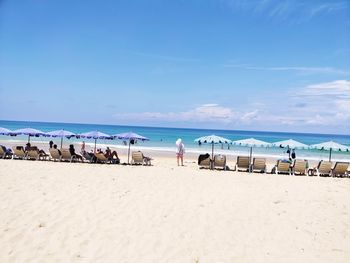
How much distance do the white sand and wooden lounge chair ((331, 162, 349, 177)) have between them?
472 centimetres

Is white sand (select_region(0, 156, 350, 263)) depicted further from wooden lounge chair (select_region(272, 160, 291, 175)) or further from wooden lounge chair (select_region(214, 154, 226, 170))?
wooden lounge chair (select_region(214, 154, 226, 170))

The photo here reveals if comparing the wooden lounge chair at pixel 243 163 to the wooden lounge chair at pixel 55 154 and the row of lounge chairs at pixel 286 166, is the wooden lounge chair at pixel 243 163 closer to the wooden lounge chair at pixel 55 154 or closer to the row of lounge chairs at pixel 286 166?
the row of lounge chairs at pixel 286 166

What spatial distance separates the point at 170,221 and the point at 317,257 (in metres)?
2.57

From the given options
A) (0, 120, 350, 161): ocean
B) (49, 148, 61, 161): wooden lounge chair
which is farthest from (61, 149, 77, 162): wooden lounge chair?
(0, 120, 350, 161): ocean

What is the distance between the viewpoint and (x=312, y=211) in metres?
7.70

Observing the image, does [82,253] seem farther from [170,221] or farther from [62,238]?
[170,221]

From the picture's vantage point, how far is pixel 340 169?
14.6 metres

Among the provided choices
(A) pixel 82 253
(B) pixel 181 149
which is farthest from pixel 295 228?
(B) pixel 181 149

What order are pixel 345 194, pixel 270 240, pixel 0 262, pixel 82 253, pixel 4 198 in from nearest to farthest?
pixel 0 262 < pixel 82 253 < pixel 270 240 < pixel 4 198 < pixel 345 194

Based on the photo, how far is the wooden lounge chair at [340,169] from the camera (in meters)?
14.5

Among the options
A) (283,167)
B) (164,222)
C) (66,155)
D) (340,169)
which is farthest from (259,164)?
(164,222)

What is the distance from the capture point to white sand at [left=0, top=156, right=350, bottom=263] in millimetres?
4977

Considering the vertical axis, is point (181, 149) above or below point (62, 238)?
above

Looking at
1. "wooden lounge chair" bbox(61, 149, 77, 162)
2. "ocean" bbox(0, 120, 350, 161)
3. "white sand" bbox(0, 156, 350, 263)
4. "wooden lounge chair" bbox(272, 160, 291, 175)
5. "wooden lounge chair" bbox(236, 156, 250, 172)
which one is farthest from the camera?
"ocean" bbox(0, 120, 350, 161)
